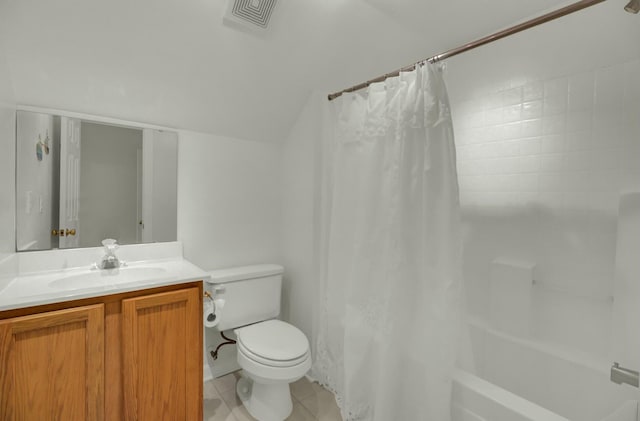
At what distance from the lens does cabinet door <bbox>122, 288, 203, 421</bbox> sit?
1.36 metres

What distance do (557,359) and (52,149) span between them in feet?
9.49

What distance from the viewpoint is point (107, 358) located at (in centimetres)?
131

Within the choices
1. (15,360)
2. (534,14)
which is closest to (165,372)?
(15,360)

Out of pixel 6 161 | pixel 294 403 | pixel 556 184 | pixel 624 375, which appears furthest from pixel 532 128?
pixel 6 161

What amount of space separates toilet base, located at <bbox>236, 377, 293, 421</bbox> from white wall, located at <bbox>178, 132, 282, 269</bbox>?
88 centimetres

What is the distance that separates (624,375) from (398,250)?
34.8 inches

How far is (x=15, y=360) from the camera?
1.13 meters

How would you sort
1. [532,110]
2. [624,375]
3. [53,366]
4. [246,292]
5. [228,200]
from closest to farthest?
[624,375] < [53,366] < [532,110] < [246,292] < [228,200]

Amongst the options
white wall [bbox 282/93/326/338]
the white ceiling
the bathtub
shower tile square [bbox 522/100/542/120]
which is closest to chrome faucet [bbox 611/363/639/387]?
the bathtub

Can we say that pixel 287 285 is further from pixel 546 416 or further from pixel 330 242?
pixel 546 416

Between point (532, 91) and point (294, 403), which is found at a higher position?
point (532, 91)

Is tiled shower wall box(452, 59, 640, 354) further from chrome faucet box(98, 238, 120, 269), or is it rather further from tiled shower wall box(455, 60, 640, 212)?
chrome faucet box(98, 238, 120, 269)

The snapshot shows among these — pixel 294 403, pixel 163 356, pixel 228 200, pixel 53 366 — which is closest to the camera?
pixel 53 366

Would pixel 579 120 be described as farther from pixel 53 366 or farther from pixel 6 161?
pixel 6 161
